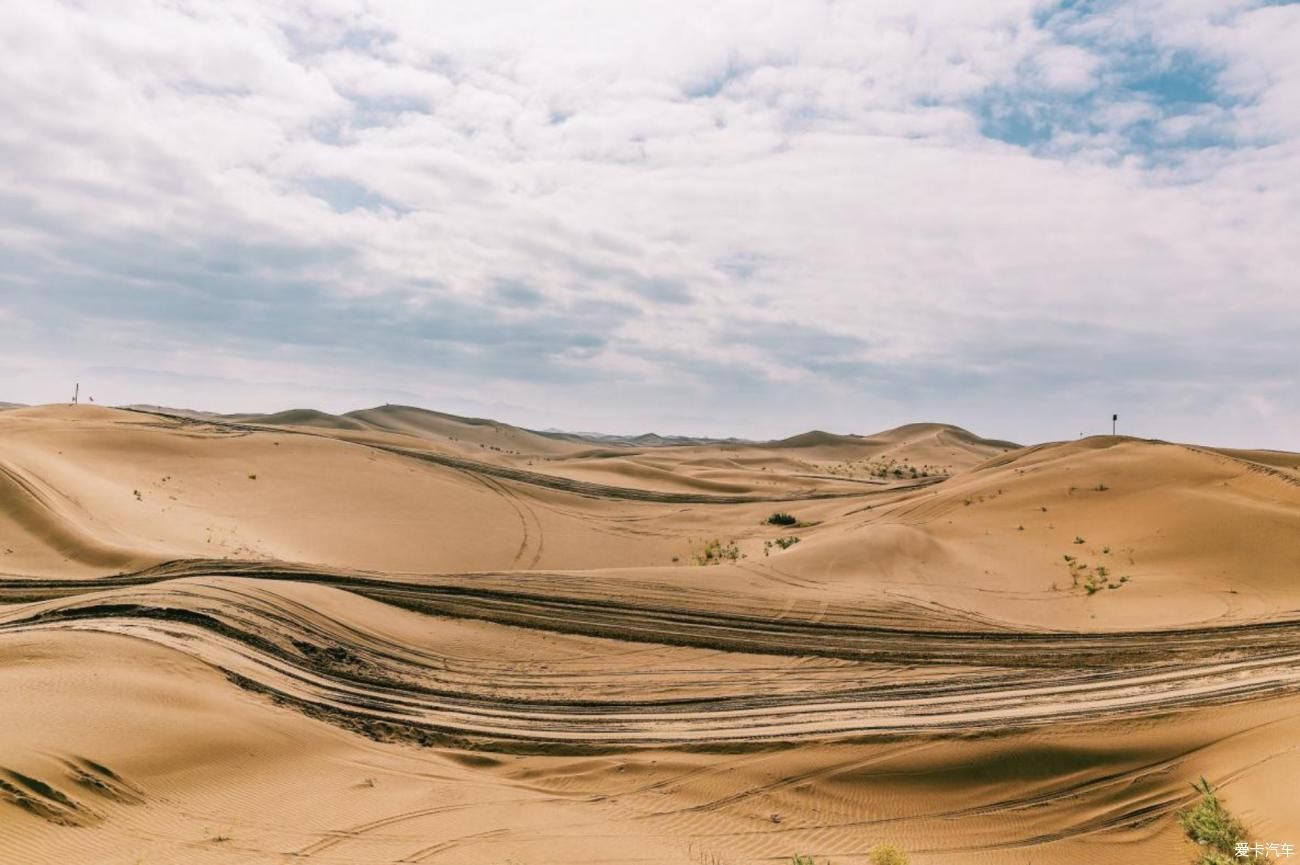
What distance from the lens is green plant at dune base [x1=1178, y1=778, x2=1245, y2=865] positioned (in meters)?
7.14

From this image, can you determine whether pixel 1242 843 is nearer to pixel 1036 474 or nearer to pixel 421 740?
pixel 421 740

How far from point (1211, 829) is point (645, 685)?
22.5 feet

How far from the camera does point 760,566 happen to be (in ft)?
60.9

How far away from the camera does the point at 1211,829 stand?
740 cm

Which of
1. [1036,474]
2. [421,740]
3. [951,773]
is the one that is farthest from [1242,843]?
[1036,474]

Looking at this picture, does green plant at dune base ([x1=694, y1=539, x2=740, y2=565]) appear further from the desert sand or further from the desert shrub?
the desert shrub

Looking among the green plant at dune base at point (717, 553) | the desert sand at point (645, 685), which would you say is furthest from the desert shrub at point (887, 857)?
the green plant at dune base at point (717, 553)

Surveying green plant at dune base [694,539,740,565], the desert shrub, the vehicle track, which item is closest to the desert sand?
the vehicle track

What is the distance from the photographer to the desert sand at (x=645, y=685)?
7602 millimetres

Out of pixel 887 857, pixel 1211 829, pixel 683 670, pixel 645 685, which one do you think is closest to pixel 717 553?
pixel 683 670

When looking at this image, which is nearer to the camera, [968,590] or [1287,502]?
[968,590]

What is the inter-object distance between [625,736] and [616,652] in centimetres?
343

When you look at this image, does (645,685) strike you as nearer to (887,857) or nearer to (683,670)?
(683,670)

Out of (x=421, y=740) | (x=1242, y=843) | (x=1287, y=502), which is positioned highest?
(x=1287, y=502)
